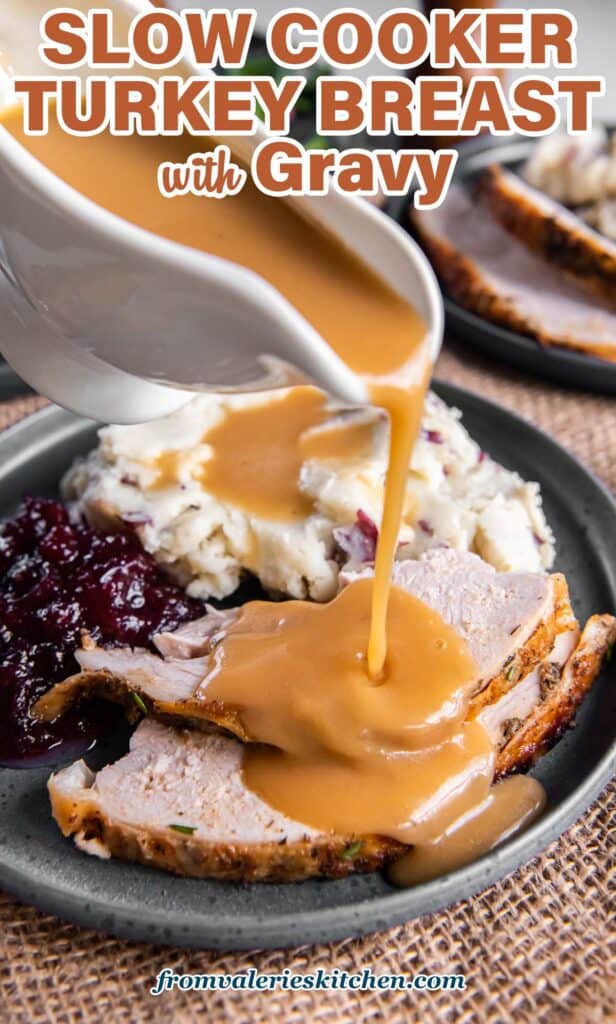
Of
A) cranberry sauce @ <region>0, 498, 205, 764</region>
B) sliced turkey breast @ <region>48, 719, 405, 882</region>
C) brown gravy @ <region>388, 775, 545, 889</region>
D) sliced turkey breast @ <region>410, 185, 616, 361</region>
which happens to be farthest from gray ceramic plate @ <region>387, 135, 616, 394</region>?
sliced turkey breast @ <region>48, 719, 405, 882</region>

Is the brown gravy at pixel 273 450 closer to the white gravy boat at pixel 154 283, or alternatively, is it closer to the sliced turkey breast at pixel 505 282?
the white gravy boat at pixel 154 283

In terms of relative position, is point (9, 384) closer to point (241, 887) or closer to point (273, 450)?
point (273, 450)

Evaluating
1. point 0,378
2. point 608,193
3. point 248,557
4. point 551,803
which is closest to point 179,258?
point 248,557

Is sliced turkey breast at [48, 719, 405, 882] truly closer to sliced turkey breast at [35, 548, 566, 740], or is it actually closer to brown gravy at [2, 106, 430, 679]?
sliced turkey breast at [35, 548, 566, 740]

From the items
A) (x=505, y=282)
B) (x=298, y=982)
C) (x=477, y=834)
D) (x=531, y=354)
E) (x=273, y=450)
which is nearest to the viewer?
(x=298, y=982)

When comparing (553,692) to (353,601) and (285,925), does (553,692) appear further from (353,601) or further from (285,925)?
(285,925)

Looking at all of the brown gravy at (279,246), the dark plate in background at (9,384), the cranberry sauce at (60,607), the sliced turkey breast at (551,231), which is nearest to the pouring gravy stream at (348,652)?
the brown gravy at (279,246)

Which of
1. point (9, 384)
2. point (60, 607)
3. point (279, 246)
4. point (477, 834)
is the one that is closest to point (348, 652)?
point (477, 834)
